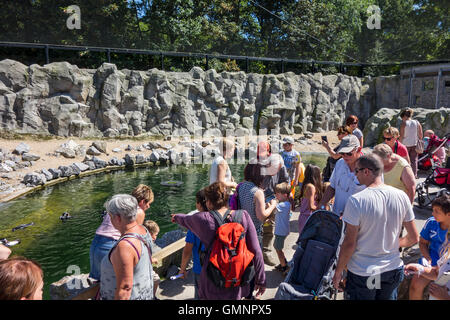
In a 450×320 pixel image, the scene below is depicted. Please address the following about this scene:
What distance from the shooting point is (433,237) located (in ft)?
12.0

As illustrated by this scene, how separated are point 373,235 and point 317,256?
3.18 ft

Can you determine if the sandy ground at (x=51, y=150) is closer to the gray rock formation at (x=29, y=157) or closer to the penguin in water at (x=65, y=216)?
the gray rock formation at (x=29, y=157)

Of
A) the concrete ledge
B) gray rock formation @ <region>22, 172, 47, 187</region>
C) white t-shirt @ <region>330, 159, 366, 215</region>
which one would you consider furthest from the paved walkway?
gray rock formation @ <region>22, 172, 47, 187</region>

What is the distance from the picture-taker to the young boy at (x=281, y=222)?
15.4 ft

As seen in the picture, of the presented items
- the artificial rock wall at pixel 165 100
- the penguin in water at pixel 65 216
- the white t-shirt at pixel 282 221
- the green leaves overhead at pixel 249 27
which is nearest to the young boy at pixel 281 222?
the white t-shirt at pixel 282 221

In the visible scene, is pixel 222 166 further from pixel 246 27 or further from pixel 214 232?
pixel 246 27

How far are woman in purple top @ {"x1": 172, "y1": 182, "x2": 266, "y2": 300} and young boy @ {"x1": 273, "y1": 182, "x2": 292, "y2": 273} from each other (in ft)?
5.12

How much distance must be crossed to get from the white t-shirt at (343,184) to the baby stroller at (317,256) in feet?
1.69

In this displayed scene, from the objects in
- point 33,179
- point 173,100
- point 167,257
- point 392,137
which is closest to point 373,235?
point 167,257

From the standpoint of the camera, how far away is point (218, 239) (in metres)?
2.94

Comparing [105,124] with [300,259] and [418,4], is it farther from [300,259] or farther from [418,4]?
[418,4]

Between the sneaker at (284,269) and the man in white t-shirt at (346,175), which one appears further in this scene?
the sneaker at (284,269)
